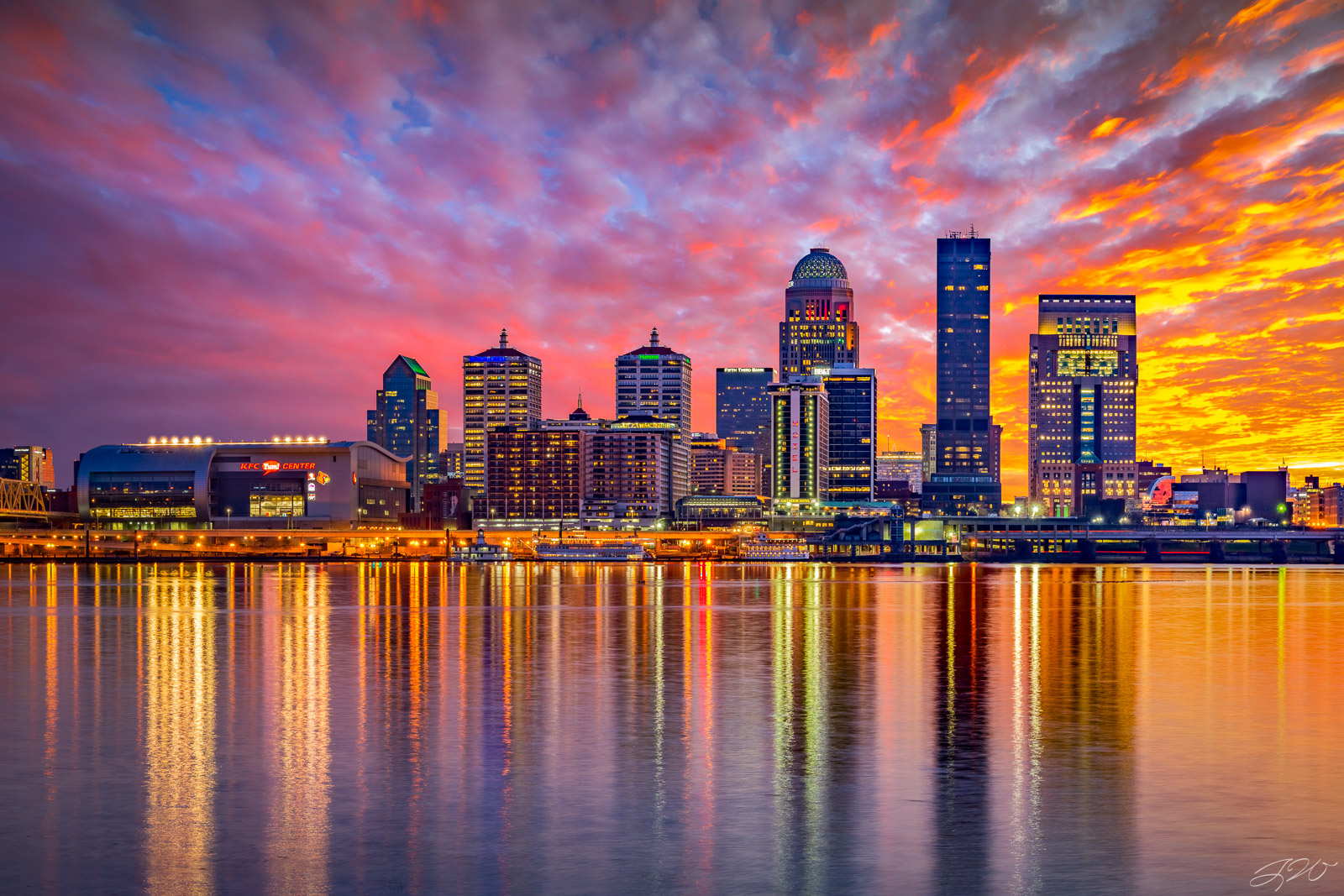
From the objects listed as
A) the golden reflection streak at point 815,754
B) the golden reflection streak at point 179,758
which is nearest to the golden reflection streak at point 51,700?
the golden reflection streak at point 179,758

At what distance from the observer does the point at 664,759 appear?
3350 cm

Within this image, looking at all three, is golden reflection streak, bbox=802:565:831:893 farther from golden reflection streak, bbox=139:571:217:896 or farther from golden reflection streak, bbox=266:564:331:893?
golden reflection streak, bbox=139:571:217:896

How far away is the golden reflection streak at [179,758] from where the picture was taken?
75.3 feet

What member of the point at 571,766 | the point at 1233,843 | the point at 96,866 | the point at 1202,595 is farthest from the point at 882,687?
the point at 1202,595

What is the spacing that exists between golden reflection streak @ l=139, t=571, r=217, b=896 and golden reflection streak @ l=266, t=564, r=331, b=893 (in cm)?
147

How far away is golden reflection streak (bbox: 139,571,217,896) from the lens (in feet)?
75.3

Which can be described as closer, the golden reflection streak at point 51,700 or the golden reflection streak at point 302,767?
the golden reflection streak at point 302,767
